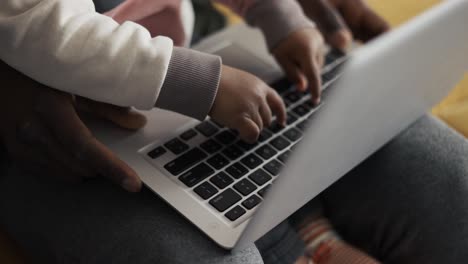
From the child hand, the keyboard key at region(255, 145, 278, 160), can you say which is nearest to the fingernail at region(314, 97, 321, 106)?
the child hand

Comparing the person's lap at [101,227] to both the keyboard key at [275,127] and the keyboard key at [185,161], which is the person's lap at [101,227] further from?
the keyboard key at [275,127]

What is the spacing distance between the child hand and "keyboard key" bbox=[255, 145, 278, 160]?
0.11 metres

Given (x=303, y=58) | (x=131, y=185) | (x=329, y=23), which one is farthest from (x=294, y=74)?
(x=131, y=185)

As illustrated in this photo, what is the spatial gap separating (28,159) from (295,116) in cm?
30

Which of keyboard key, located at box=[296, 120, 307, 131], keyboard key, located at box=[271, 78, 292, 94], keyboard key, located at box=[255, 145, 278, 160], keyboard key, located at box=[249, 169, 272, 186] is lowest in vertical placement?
keyboard key, located at box=[249, 169, 272, 186]

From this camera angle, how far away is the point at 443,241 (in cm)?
59

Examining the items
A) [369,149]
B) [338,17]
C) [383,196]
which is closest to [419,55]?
[369,149]

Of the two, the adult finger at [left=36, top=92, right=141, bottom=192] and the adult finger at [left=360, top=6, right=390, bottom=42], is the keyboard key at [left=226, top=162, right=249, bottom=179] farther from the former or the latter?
the adult finger at [left=360, top=6, right=390, bottom=42]

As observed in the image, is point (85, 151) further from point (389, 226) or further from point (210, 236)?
point (389, 226)

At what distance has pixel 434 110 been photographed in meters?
0.83

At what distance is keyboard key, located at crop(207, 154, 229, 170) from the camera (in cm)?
56

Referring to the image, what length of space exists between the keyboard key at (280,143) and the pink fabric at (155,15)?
184mm

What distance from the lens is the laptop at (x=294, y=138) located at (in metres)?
0.37

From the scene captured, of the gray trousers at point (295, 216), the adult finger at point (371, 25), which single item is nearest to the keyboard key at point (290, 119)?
the gray trousers at point (295, 216)
